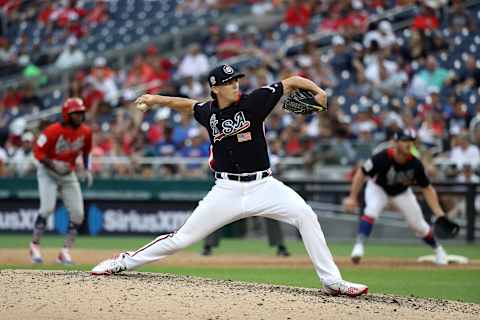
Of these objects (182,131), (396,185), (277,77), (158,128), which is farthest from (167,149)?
(396,185)

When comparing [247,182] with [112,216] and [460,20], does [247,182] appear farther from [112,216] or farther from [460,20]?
[460,20]

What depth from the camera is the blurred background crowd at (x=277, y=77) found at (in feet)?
60.0

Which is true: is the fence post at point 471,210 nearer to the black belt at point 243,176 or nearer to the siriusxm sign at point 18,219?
the siriusxm sign at point 18,219

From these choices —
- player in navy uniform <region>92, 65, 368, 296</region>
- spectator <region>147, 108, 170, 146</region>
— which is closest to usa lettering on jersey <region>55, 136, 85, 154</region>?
player in navy uniform <region>92, 65, 368, 296</region>

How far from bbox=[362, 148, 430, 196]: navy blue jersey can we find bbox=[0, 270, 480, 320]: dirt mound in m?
3.98

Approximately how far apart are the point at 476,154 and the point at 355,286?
30.9 ft

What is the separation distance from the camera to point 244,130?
8.36 m

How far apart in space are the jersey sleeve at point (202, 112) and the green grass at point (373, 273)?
254 cm

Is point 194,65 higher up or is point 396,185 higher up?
point 194,65

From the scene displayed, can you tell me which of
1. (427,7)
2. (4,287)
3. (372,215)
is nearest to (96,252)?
(372,215)

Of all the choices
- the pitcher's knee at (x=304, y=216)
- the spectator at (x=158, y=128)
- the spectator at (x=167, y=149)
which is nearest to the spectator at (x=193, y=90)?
the spectator at (x=158, y=128)

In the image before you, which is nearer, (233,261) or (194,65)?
(233,261)

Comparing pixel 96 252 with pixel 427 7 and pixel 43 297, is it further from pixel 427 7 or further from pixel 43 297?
pixel 427 7

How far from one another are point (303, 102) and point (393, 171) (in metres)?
4.58
